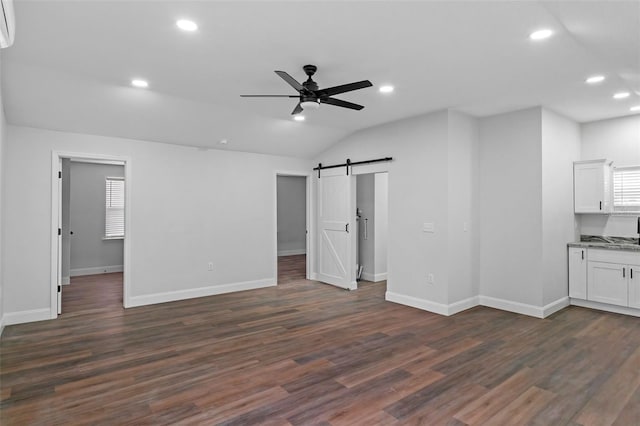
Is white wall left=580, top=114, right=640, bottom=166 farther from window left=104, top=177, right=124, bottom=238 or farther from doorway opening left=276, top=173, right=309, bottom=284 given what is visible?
window left=104, top=177, right=124, bottom=238

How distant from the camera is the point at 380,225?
732 centimetres

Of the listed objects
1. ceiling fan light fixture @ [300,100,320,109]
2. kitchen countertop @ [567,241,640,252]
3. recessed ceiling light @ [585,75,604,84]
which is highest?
recessed ceiling light @ [585,75,604,84]

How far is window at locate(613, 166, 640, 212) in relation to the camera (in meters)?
5.29

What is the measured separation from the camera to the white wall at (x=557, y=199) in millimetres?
4973

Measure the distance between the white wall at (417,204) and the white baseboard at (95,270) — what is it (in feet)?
21.5

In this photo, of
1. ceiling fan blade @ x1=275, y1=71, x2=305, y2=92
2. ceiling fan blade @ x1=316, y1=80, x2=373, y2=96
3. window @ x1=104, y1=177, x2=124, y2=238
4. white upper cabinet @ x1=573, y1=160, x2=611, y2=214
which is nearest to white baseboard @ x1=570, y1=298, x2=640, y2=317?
white upper cabinet @ x1=573, y1=160, x2=611, y2=214

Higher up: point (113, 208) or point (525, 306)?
point (113, 208)

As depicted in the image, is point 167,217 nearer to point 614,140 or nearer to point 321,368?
point 321,368

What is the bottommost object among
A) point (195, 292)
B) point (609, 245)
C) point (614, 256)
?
point (195, 292)

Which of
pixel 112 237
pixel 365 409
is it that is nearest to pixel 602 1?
pixel 365 409

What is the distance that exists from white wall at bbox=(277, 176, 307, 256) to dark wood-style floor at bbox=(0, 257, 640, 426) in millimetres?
6457

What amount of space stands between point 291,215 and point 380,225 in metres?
5.05

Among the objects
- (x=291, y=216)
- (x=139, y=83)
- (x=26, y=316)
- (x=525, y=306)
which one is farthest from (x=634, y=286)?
(x=291, y=216)

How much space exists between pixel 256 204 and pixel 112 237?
4080 millimetres
